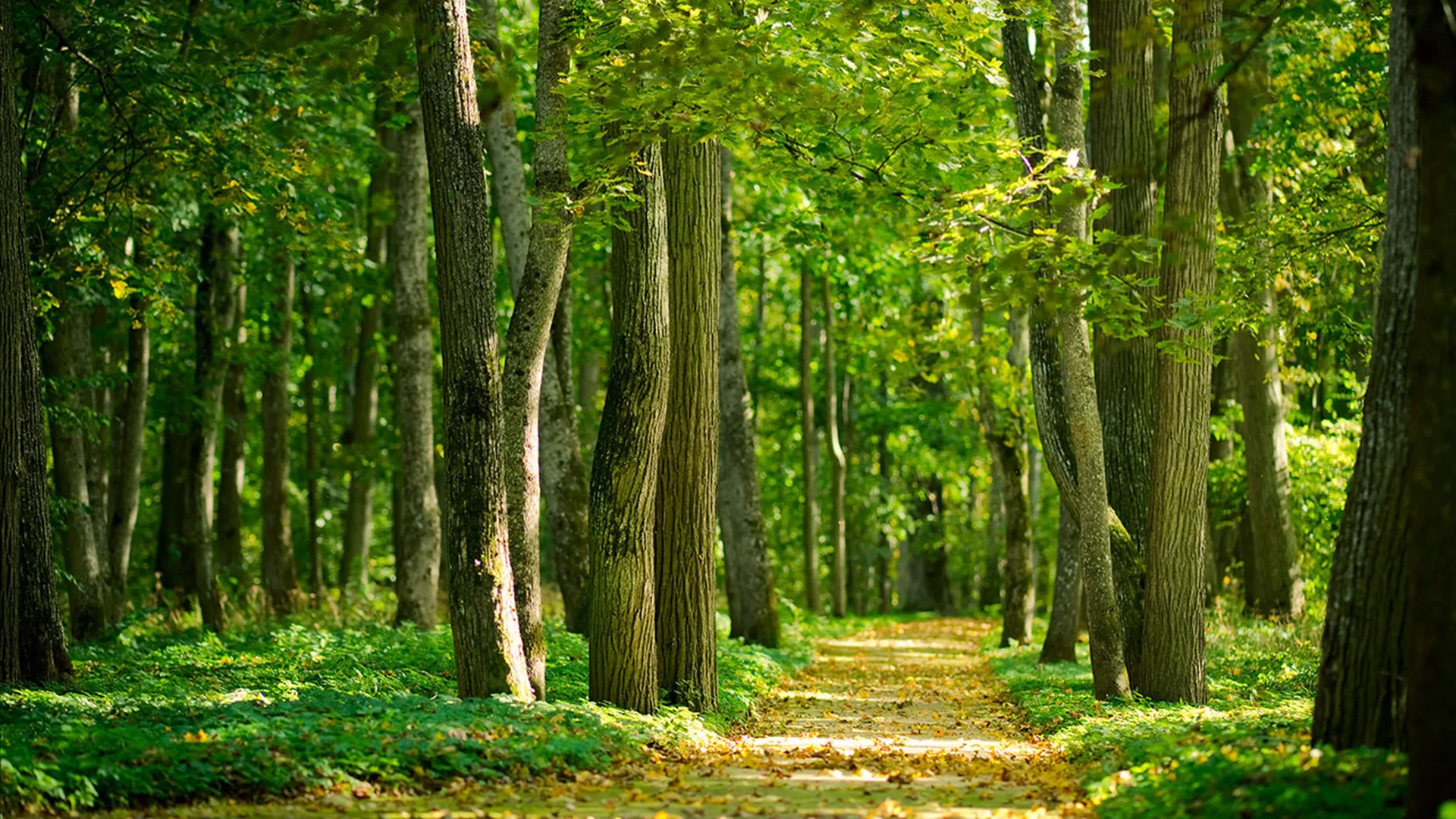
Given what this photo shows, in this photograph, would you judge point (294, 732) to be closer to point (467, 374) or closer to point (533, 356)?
point (467, 374)

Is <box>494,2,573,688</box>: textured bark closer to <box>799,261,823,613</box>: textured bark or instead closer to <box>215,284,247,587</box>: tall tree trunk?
<box>215,284,247,587</box>: tall tree trunk

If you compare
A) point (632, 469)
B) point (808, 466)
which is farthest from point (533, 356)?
point (808, 466)

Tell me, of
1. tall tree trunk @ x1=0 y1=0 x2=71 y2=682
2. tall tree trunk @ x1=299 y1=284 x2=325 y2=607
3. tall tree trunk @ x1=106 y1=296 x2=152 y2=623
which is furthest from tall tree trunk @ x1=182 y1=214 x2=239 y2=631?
tall tree trunk @ x1=0 y1=0 x2=71 y2=682

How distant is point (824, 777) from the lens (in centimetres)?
801

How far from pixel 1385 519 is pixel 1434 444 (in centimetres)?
130

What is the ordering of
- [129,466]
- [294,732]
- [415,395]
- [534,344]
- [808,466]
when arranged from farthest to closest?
[808,466]
[129,466]
[415,395]
[534,344]
[294,732]

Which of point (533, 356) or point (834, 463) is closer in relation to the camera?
point (533, 356)

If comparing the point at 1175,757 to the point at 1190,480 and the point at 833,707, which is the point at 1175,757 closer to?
the point at 1190,480

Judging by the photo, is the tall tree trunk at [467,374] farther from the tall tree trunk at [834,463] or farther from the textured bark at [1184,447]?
the tall tree trunk at [834,463]

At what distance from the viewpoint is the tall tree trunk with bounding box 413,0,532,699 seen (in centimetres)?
880

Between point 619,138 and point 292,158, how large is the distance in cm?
761

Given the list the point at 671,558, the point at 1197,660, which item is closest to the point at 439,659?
the point at 671,558

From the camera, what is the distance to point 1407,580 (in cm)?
588

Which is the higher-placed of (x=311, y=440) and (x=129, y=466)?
(x=311, y=440)
